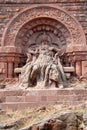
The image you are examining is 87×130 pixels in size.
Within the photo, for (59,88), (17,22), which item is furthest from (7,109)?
(17,22)

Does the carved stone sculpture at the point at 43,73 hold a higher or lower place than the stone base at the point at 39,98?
higher

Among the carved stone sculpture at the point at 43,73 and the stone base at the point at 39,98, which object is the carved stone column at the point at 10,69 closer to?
the carved stone sculpture at the point at 43,73

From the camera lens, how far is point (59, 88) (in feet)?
51.3

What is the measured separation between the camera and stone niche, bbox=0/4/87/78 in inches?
765

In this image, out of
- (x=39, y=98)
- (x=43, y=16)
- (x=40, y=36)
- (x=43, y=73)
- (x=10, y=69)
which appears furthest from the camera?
(x=40, y=36)

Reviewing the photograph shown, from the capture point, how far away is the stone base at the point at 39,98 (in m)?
15.3

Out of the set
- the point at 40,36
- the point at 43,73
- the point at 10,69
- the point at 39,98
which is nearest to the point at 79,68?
the point at 40,36

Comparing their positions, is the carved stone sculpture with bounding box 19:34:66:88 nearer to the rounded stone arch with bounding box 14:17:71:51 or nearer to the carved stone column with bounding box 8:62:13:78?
the carved stone column with bounding box 8:62:13:78

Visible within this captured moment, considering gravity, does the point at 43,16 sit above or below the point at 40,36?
above

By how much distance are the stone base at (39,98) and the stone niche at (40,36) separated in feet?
12.6

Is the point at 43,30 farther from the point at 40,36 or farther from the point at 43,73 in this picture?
the point at 43,73

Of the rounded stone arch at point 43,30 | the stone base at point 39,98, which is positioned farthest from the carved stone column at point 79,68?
the stone base at point 39,98

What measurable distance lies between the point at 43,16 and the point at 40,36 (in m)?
1.07

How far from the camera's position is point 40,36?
67.1ft
